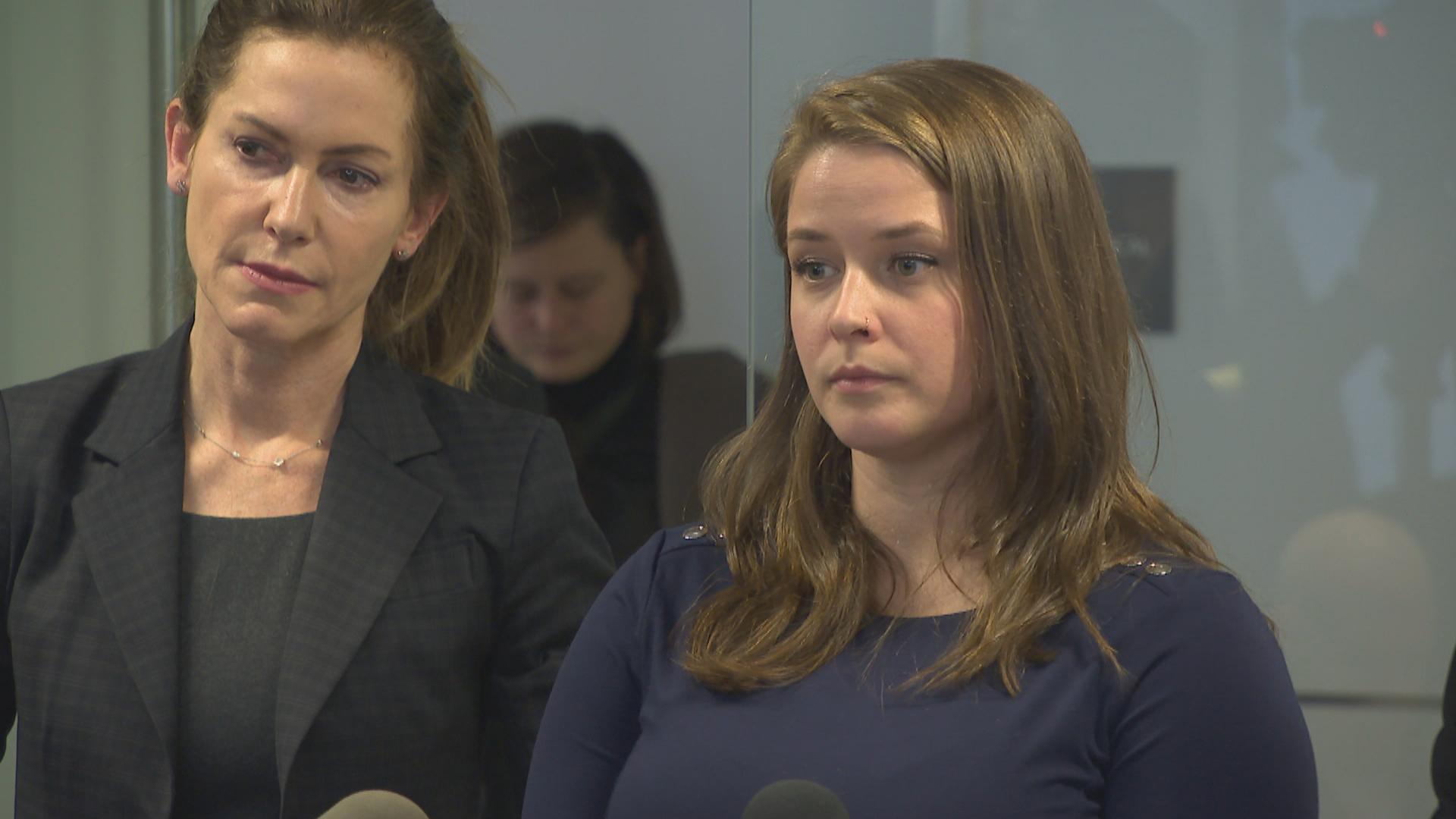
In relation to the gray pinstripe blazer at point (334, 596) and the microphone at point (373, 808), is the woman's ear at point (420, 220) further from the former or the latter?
the microphone at point (373, 808)

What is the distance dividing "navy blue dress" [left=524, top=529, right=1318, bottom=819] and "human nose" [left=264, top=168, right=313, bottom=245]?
2.22 feet

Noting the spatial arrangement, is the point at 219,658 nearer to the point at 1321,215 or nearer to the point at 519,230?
the point at 519,230

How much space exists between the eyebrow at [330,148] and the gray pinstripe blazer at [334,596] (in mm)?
268

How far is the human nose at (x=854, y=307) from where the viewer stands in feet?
4.87

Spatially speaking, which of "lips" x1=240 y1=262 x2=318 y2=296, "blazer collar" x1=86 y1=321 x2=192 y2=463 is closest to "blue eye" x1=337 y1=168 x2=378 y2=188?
"lips" x1=240 y1=262 x2=318 y2=296

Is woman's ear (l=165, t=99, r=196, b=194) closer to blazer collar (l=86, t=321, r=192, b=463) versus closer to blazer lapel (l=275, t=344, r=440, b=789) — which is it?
blazer collar (l=86, t=321, r=192, b=463)

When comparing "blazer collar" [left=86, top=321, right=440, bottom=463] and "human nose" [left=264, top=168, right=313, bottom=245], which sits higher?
"human nose" [left=264, top=168, right=313, bottom=245]

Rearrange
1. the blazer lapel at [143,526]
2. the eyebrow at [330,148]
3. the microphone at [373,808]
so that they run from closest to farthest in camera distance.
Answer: the microphone at [373,808]
the blazer lapel at [143,526]
the eyebrow at [330,148]

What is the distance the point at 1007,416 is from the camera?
4.97ft

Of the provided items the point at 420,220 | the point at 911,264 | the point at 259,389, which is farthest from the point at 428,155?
the point at 911,264

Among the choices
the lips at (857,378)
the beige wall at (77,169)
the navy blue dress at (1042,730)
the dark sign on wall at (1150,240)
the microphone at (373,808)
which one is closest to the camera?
the microphone at (373,808)

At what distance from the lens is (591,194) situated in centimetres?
251

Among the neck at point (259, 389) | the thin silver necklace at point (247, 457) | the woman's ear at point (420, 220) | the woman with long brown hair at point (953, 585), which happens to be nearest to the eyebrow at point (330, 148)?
the woman's ear at point (420, 220)

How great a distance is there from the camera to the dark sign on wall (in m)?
2.46
